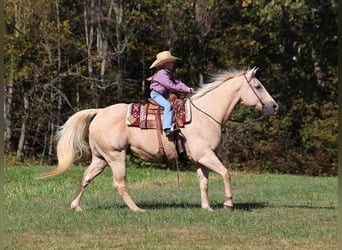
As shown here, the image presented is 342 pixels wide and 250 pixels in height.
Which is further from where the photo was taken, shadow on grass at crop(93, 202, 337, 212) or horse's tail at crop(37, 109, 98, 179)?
shadow on grass at crop(93, 202, 337, 212)

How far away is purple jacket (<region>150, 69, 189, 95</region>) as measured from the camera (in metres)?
10.9

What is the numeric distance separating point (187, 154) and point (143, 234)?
2.58m

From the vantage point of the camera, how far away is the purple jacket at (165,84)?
10.9 meters

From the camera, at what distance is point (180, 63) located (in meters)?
29.0

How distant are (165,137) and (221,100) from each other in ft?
3.12

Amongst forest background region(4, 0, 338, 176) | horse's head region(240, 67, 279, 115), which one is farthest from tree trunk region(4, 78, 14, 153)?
horse's head region(240, 67, 279, 115)

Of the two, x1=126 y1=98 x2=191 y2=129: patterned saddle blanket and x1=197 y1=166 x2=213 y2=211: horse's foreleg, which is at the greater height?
x1=126 y1=98 x2=191 y2=129: patterned saddle blanket

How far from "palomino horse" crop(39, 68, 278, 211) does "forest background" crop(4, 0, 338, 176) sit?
14.7m

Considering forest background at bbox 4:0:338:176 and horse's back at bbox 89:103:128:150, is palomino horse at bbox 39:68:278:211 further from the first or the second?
forest background at bbox 4:0:338:176

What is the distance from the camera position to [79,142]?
37.2 ft

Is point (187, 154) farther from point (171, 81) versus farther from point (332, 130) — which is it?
point (332, 130)

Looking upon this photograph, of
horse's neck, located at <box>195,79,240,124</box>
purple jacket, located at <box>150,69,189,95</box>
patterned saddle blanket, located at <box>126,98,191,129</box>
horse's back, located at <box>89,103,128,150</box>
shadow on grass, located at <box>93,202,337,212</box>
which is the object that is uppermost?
purple jacket, located at <box>150,69,189,95</box>

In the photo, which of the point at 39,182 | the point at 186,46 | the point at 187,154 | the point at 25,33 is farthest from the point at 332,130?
the point at 187,154

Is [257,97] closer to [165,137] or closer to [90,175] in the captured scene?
[165,137]
